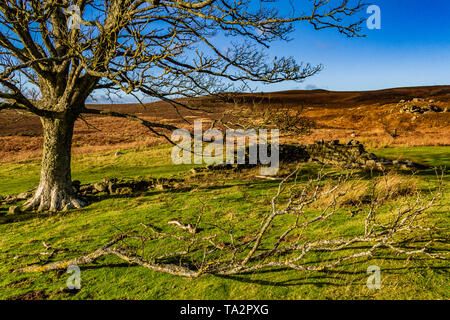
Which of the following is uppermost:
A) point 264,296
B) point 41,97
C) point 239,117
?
point 41,97

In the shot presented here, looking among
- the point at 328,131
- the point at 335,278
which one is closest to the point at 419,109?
the point at 328,131

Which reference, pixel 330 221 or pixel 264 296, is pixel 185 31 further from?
pixel 264 296

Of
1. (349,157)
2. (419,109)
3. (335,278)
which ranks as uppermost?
(419,109)

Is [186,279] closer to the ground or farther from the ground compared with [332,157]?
closer to the ground

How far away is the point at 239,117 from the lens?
333 inches

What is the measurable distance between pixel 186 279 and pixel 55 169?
790cm

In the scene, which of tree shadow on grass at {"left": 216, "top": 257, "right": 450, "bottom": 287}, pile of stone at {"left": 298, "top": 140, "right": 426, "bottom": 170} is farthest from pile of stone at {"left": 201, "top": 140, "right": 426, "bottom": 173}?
tree shadow on grass at {"left": 216, "top": 257, "right": 450, "bottom": 287}

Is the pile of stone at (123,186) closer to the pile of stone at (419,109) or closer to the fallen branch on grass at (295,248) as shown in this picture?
the fallen branch on grass at (295,248)

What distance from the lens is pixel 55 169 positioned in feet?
31.6

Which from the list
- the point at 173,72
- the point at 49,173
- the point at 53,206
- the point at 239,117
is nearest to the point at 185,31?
the point at 173,72

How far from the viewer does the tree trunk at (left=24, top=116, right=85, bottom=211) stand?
945 centimetres

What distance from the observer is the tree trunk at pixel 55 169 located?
31.0 feet

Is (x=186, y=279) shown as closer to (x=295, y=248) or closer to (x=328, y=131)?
(x=295, y=248)

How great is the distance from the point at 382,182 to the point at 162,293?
287 inches
